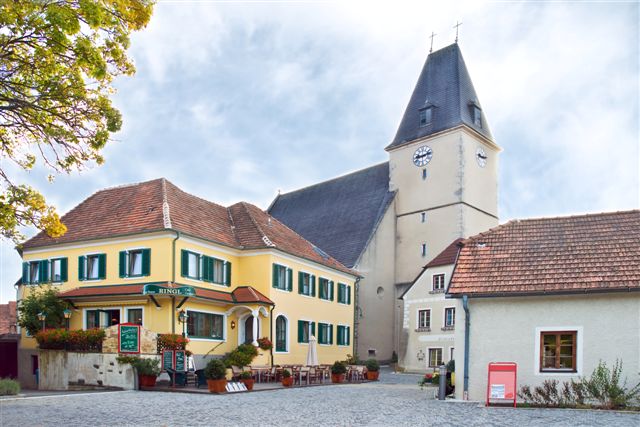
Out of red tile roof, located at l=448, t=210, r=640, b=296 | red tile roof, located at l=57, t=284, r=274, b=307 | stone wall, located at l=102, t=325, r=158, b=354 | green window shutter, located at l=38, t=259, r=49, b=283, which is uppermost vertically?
red tile roof, located at l=448, t=210, r=640, b=296

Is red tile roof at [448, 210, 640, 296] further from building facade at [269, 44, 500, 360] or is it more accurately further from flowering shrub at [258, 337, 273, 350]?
building facade at [269, 44, 500, 360]

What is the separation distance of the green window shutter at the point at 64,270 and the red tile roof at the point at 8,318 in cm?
1023

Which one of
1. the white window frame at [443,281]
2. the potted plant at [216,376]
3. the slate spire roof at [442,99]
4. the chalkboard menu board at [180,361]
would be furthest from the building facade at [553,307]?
the slate spire roof at [442,99]

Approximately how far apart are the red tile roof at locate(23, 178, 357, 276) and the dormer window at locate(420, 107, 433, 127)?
17.7 m

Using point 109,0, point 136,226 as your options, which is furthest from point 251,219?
point 109,0

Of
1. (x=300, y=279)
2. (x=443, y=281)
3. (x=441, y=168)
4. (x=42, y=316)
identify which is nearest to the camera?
(x=42, y=316)

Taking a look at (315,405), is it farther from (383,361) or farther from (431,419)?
(383,361)

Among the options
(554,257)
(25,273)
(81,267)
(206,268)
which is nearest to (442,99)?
(206,268)

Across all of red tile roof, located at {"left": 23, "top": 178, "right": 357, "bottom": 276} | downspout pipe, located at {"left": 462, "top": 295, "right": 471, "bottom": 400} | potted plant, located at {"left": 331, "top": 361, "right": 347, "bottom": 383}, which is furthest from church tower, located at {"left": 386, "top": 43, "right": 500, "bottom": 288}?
downspout pipe, located at {"left": 462, "top": 295, "right": 471, "bottom": 400}

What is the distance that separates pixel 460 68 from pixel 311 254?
21.7 meters

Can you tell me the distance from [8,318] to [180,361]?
21.9 m

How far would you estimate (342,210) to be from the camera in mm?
48500

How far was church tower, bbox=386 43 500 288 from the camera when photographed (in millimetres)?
42719

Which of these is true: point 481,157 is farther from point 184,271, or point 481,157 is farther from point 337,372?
point 184,271
